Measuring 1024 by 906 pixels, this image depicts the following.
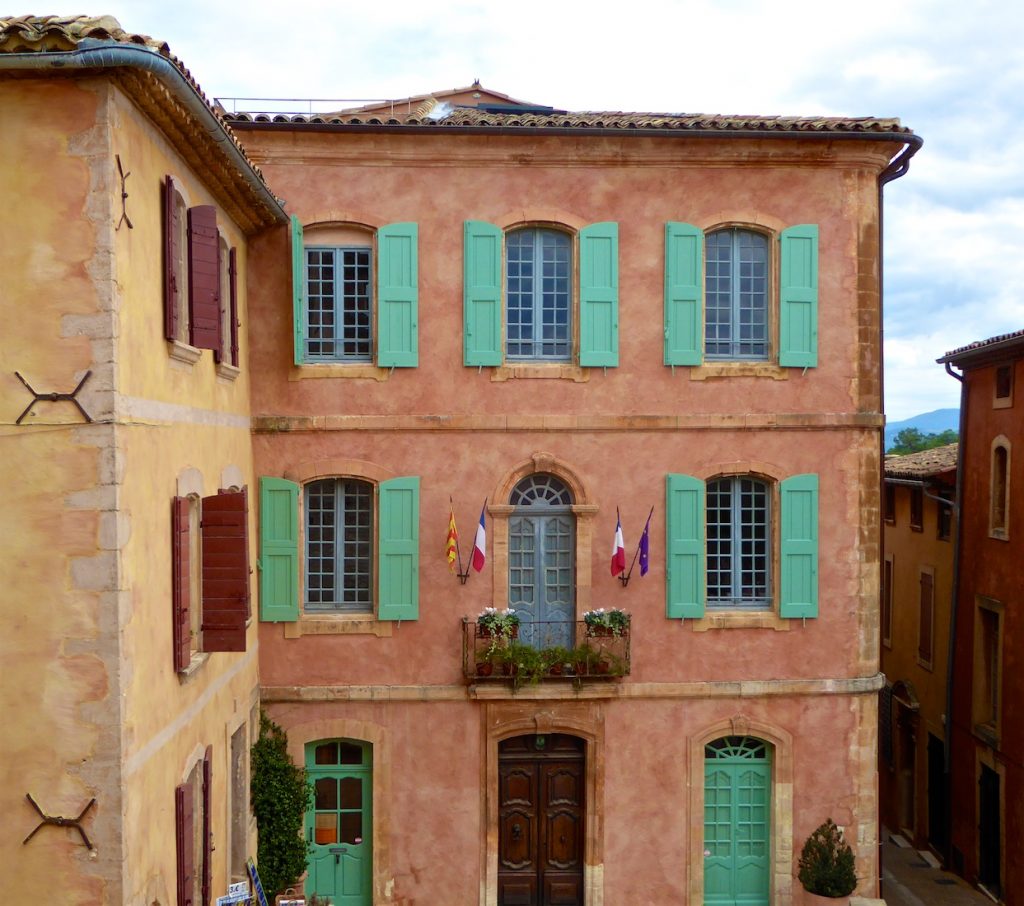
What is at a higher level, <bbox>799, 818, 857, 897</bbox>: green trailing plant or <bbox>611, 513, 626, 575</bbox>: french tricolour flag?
<bbox>611, 513, 626, 575</bbox>: french tricolour flag

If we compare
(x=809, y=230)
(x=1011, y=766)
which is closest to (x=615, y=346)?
(x=809, y=230)

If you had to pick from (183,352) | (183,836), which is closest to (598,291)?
(183,352)

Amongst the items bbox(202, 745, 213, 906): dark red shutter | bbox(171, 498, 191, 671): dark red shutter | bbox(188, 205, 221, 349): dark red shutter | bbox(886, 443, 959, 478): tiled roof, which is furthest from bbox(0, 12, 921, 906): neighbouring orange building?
bbox(886, 443, 959, 478): tiled roof

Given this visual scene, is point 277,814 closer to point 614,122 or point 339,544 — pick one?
point 339,544

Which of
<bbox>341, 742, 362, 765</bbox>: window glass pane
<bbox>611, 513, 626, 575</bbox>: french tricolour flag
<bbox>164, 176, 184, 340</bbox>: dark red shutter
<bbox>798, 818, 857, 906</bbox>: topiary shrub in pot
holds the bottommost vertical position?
<bbox>798, 818, 857, 906</bbox>: topiary shrub in pot

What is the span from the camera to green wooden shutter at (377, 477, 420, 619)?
44.1 ft

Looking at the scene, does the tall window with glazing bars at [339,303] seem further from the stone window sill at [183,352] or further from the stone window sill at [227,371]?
the stone window sill at [183,352]

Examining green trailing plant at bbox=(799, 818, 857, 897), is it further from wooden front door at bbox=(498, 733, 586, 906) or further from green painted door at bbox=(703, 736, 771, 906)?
wooden front door at bbox=(498, 733, 586, 906)

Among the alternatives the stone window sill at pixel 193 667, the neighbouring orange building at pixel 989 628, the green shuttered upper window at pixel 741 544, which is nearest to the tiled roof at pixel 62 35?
the stone window sill at pixel 193 667

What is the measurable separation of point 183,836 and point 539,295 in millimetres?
7531

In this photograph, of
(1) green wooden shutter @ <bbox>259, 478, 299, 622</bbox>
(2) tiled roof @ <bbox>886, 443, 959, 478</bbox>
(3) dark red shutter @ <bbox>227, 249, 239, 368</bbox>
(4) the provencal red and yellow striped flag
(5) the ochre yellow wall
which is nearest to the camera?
(5) the ochre yellow wall

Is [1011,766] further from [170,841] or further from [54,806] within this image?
[54,806]

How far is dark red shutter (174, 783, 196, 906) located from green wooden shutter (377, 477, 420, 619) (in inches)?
161

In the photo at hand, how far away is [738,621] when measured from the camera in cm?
1377
